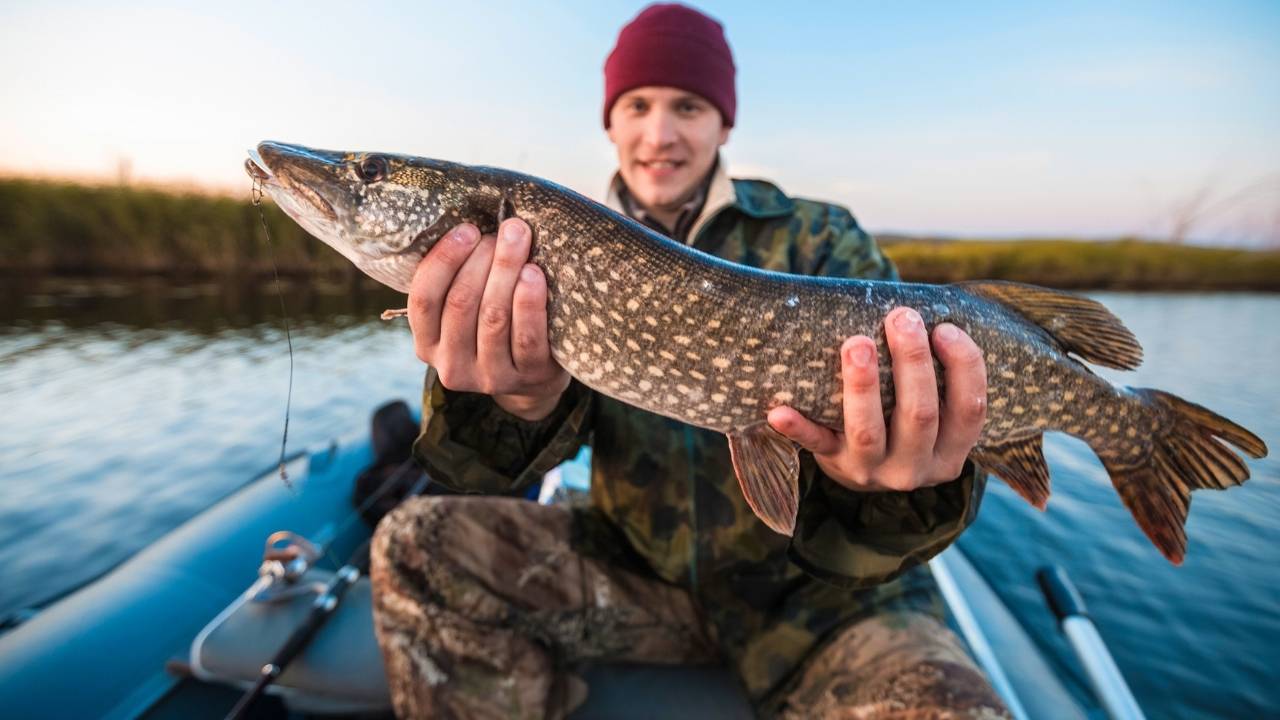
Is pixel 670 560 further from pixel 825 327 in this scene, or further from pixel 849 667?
pixel 825 327

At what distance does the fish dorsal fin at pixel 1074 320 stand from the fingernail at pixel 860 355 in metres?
0.43

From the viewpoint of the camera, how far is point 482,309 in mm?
1451

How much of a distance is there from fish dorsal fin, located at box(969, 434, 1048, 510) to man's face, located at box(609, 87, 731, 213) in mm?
1567

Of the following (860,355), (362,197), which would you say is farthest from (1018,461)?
(362,197)

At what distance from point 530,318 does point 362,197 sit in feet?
1.76

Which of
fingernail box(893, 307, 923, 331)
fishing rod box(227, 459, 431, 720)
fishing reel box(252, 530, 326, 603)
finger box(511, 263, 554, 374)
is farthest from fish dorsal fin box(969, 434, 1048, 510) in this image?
fishing reel box(252, 530, 326, 603)

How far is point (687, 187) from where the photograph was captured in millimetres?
2482

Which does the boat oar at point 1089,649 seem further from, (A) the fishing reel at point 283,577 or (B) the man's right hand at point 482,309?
(A) the fishing reel at point 283,577

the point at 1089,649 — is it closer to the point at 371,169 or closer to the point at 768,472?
the point at 768,472

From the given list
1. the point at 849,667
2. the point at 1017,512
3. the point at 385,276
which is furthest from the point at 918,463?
the point at 1017,512

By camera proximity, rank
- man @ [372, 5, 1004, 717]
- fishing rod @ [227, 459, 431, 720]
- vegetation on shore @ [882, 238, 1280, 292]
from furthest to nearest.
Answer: vegetation on shore @ [882, 238, 1280, 292] < fishing rod @ [227, 459, 431, 720] < man @ [372, 5, 1004, 717]

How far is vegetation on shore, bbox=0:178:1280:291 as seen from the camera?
15055 mm

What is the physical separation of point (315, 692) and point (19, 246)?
20047 millimetres

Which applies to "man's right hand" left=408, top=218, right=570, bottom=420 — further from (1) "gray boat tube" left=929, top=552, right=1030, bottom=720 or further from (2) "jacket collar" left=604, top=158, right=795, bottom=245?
(1) "gray boat tube" left=929, top=552, right=1030, bottom=720
